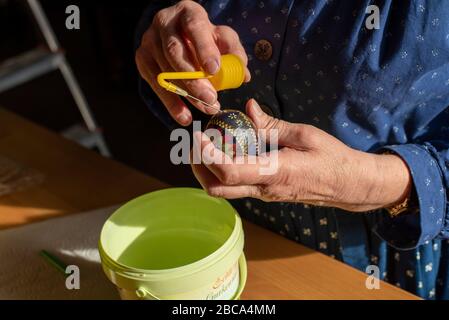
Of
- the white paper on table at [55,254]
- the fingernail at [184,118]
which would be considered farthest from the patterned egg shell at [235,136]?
the white paper on table at [55,254]

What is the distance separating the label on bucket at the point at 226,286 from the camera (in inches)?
23.7

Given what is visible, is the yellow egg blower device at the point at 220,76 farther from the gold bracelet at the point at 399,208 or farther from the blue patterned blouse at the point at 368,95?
the gold bracelet at the point at 399,208

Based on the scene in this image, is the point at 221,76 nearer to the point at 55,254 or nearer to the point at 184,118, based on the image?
the point at 184,118

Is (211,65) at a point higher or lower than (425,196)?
higher

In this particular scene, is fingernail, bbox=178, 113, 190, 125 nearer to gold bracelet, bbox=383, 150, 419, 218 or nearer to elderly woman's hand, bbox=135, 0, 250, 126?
elderly woman's hand, bbox=135, 0, 250, 126

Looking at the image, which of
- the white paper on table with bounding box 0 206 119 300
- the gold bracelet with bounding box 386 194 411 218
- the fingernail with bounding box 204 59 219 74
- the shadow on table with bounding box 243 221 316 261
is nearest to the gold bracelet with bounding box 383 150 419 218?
the gold bracelet with bounding box 386 194 411 218

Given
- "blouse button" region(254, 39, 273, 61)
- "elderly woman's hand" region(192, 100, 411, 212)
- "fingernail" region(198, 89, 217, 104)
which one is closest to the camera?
"elderly woman's hand" region(192, 100, 411, 212)

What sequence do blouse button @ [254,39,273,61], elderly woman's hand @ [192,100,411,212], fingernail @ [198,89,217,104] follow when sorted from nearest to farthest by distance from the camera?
elderly woman's hand @ [192,100,411,212] < fingernail @ [198,89,217,104] < blouse button @ [254,39,273,61]

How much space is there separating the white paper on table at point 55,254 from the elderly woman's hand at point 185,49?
231 mm

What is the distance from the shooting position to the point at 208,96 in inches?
24.7

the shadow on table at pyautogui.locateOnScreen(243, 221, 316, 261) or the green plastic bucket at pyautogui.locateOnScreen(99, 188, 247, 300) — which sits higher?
the green plastic bucket at pyautogui.locateOnScreen(99, 188, 247, 300)

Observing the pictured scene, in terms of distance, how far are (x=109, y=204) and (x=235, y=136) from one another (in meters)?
0.36

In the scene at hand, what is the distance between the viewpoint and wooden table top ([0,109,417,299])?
692 mm

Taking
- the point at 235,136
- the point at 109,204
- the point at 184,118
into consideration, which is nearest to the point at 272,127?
the point at 235,136
